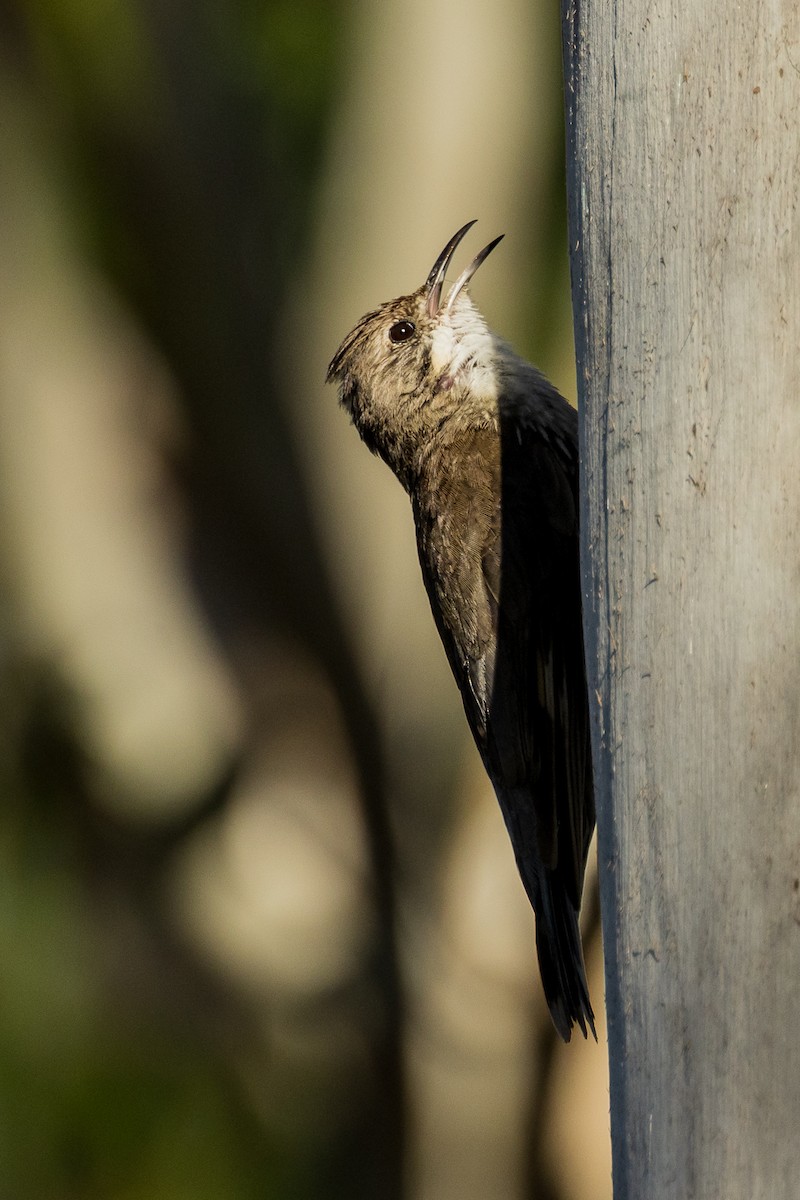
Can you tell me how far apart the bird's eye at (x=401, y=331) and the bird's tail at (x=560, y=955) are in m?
1.38

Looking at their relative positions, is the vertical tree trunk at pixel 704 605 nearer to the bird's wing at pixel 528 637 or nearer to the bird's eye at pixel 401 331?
the bird's wing at pixel 528 637

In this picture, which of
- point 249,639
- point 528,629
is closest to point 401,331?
point 528,629

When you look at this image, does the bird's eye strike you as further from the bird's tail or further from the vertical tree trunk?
the vertical tree trunk

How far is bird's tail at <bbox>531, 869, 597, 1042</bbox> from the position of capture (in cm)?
302

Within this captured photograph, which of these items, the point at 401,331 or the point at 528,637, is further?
the point at 401,331

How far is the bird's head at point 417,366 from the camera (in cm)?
351

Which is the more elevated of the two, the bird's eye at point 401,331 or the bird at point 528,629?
the bird's eye at point 401,331

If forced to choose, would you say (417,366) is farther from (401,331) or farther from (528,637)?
(528,637)

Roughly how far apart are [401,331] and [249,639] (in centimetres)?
277

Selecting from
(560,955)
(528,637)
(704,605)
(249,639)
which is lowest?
(249,639)

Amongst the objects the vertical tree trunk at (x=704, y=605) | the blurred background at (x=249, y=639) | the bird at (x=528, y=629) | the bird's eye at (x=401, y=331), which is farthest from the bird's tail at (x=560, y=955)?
the blurred background at (x=249, y=639)

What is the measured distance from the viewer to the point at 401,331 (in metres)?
3.70

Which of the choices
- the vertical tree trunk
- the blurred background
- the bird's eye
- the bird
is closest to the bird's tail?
the bird

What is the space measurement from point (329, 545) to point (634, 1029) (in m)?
4.24
